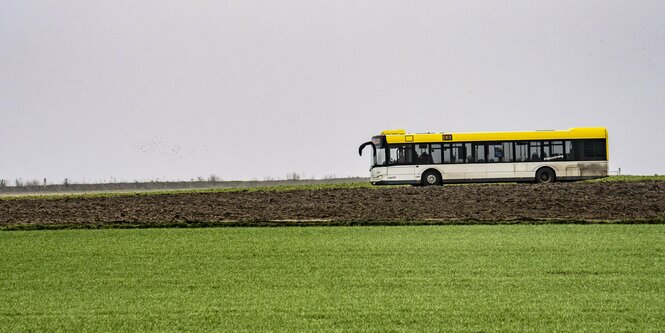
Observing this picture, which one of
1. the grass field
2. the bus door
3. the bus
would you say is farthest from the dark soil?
the bus door

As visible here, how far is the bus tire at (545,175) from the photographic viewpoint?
34812 millimetres

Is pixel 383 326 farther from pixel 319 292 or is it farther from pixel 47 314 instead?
pixel 47 314

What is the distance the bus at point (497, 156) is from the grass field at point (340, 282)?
17.3 meters

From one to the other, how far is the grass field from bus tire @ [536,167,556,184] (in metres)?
17.5

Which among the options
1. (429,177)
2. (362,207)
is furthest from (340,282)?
(429,177)

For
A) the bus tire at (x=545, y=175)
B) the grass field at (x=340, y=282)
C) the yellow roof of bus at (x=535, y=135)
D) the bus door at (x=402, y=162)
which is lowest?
the grass field at (x=340, y=282)

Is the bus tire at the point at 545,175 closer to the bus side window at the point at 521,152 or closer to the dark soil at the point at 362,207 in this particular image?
the bus side window at the point at 521,152

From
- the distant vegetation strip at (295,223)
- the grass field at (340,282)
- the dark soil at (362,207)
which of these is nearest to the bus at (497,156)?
the dark soil at (362,207)

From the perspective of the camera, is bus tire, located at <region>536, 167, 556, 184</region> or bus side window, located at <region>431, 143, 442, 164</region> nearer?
bus tire, located at <region>536, 167, 556, 184</region>

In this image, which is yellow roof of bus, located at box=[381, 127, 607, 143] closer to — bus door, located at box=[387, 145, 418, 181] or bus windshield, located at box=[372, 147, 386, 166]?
bus door, located at box=[387, 145, 418, 181]

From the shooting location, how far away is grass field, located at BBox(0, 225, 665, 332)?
867 centimetres

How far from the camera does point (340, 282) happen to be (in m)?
11.0

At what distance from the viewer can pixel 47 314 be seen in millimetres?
9203

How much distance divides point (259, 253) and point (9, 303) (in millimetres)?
5019
